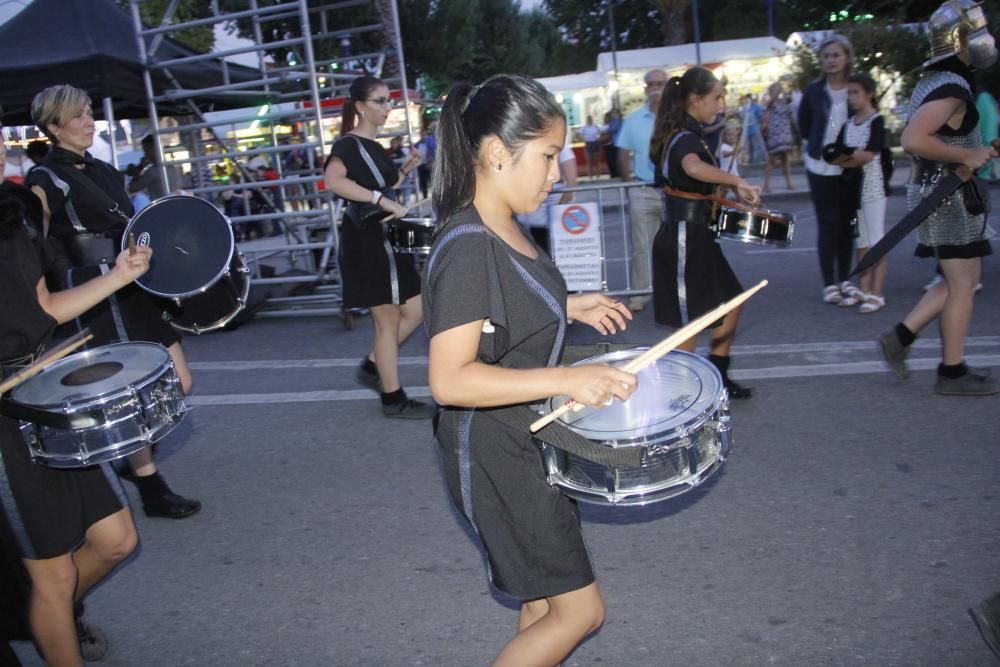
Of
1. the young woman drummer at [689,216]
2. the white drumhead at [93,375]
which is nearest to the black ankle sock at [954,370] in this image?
the young woman drummer at [689,216]

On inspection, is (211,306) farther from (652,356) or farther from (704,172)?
(704,172)

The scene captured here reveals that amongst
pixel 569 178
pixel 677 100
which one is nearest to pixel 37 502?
pixel 677 100

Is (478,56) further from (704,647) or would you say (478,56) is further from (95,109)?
(704,647)

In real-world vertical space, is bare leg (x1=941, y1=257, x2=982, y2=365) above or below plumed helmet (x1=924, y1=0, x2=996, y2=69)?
below

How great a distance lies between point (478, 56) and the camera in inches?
1612

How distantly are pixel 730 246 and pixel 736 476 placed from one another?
7.06 m

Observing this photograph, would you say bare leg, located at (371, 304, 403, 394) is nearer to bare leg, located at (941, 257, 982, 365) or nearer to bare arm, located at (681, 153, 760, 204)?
bare arm, located at (681, 153, 760, 204)

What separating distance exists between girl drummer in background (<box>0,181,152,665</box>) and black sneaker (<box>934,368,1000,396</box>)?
162 inches

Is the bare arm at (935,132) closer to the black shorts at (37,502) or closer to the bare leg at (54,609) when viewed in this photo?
the black shorts at (37,502)

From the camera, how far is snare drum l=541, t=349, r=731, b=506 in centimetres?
201

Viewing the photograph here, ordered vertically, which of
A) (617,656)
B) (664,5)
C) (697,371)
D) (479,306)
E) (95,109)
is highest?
(664,5)

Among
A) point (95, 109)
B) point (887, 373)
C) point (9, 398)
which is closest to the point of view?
point (9, 398)

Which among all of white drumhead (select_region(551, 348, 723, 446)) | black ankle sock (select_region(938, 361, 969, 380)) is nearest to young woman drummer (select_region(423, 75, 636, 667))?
white drumhead (select_region(551, 348, 723, 446))

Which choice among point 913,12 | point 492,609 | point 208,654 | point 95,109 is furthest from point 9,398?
point 913,12
